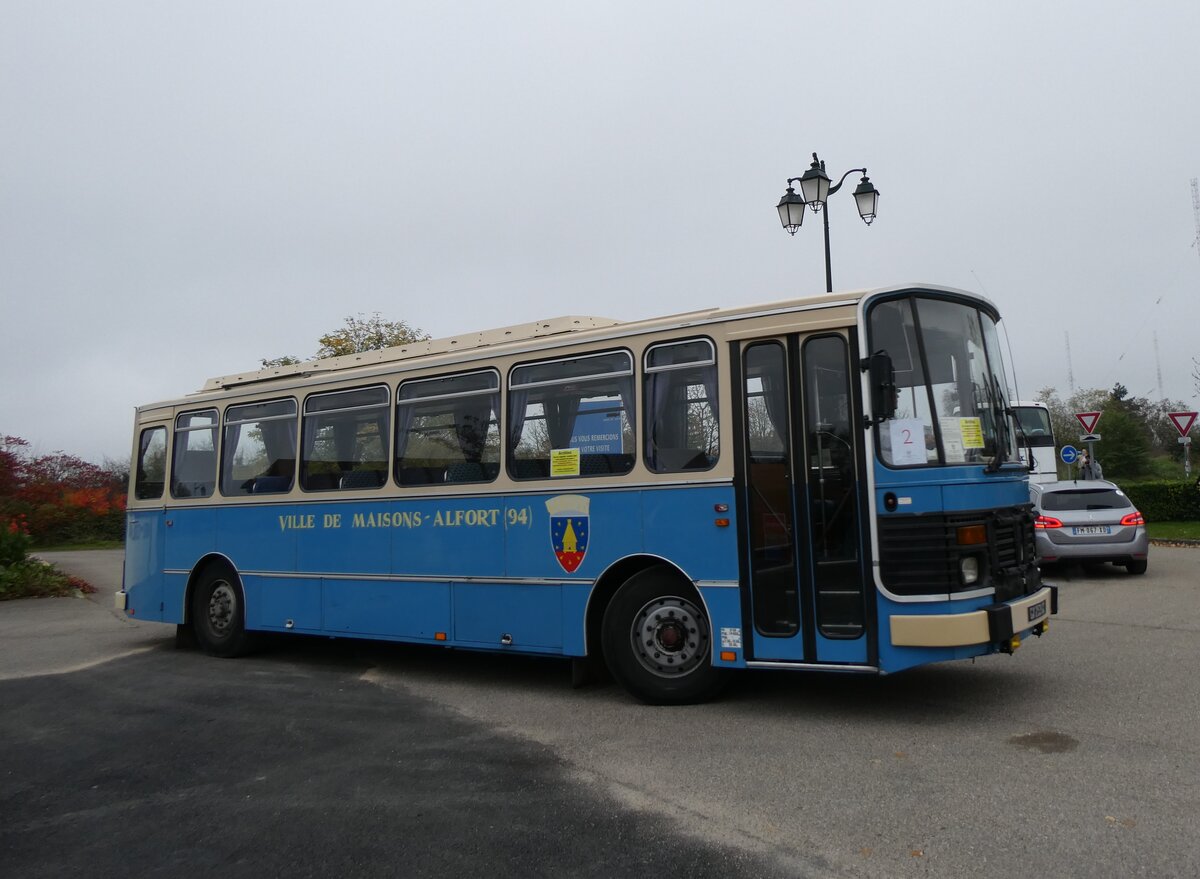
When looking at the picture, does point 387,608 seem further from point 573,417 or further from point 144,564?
point 144,564

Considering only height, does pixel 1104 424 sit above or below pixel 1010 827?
above

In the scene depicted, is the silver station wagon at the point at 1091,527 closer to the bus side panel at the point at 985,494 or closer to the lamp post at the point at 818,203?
the lamp post at the point at 818,203

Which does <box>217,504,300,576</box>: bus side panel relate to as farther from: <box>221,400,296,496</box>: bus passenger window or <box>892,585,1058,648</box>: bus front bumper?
<box>892,585,1058,648</box>: bus front bumper

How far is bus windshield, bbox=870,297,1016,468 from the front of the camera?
643 cm

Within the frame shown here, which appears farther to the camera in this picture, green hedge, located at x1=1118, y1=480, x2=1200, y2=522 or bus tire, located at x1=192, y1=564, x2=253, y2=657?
green hedge, located at x1=1118, y1=480, x2=1200, y2=522

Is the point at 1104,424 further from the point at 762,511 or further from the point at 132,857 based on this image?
the point at 132,857

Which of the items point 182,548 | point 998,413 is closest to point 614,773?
point 998,413

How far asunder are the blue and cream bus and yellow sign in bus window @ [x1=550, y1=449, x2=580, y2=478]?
0.8 inches

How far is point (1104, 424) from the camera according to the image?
54875 millimetres

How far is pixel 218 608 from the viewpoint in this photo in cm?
1098

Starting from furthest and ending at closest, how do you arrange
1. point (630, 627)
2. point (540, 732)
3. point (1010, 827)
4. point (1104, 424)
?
point (1104, 424) < point (630, 627) < point (540, 732) < point (1010, 827)

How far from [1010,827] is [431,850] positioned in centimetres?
274

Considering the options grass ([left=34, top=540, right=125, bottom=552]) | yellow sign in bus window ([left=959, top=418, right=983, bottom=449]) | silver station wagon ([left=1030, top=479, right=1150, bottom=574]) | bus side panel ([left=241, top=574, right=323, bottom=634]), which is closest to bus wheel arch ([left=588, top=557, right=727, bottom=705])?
yellow sign in bus window ([left=959, top=418, right=983, bottom=449])

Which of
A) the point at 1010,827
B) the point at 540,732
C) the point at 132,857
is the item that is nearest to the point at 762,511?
the point at 540,732
